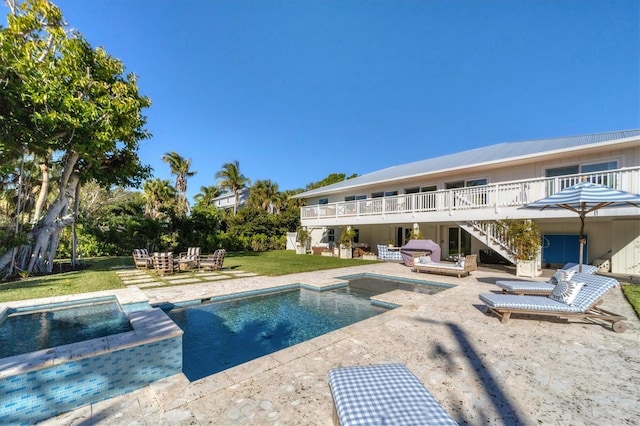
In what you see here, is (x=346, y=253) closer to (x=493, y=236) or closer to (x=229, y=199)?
(x=493, y=236)

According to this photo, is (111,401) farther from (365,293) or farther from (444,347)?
(365,293)

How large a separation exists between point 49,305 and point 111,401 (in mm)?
5438

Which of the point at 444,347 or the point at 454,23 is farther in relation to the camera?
the point at 454,23

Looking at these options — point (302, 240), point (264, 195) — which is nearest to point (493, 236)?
point (302, 240)

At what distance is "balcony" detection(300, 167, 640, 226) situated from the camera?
34.2 ft

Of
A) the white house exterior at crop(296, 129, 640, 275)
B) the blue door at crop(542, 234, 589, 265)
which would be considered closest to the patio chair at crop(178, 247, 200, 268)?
the white house exterior at crop(296, 129, 640, 275)

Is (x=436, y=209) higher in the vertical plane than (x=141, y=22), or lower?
lower

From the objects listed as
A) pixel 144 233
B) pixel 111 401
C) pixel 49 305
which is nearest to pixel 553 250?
pixel 111 401

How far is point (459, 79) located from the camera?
22156 mm

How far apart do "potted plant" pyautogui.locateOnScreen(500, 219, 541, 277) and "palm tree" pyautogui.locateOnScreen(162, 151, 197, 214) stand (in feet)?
104

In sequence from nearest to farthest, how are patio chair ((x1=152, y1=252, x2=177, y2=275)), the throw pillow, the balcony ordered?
the throw pillow, the balcony, patio chair ((x1=152, y1=252, x2=177, y2=275))

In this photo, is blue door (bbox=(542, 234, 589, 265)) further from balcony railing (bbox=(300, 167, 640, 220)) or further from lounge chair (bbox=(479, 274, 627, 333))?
lounge chair (bbox=(479, 274, 627, 333))

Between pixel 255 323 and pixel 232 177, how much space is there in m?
33.4

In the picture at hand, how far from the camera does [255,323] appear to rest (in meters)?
6.45
